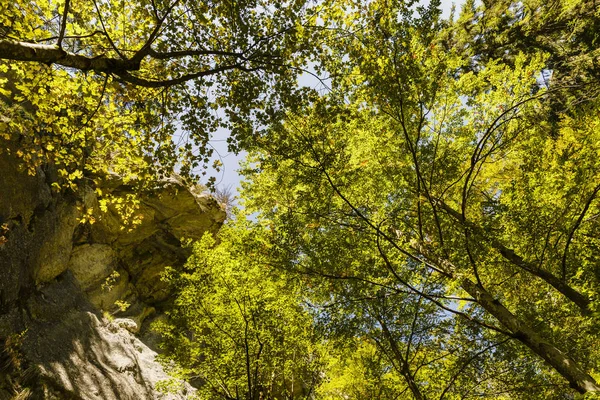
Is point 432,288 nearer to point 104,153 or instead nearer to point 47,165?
point 104,153

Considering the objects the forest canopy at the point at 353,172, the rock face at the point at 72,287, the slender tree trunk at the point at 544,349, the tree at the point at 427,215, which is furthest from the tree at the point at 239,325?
the slender tree trunk at the point at 544,349

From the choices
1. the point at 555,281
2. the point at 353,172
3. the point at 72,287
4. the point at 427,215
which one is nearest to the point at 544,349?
the point at 555,281

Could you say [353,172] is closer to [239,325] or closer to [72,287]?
[239,325]

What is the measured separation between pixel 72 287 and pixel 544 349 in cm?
1303

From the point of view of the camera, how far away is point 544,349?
14.0 ft

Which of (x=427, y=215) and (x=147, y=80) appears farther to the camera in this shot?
(x=427, y=215)

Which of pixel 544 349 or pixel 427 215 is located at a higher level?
pixel 427 215

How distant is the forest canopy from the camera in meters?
4.74

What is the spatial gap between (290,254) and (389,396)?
5.29 meters

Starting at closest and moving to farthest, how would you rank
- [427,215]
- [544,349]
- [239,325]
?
[544,349] < [427,215] < [239,325]

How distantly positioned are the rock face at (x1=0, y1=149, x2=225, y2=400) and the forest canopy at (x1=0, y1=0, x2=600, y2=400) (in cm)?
187

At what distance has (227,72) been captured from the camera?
6.02 m

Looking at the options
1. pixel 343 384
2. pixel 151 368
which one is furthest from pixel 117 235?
pixel 343 384

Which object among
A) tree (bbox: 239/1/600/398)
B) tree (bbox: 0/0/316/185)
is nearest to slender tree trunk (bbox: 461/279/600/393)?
tree (bbox: 239/1/600/398)
